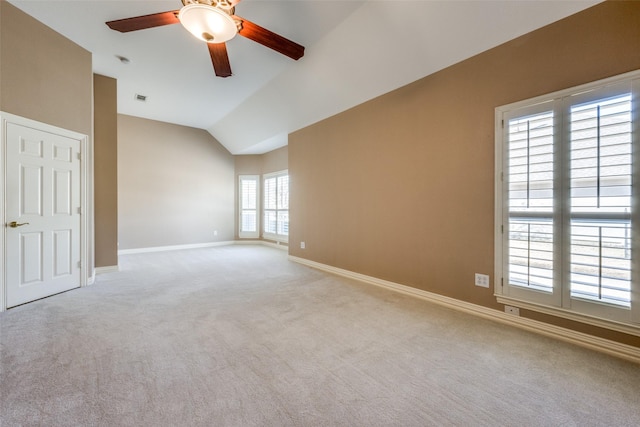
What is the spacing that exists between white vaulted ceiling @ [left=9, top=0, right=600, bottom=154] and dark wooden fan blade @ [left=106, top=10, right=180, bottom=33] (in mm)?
824

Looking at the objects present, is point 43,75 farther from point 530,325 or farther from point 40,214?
point 530,325

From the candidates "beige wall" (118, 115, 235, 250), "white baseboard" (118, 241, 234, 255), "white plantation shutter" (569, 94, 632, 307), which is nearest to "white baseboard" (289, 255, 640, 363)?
"white plantation shutter" (569, 94, 632, 307)

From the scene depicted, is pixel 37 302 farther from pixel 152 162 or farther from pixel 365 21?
pixel 365 21

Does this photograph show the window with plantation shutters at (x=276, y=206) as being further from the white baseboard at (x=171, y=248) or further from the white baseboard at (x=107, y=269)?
the white baseboard at (x=107, y=269)

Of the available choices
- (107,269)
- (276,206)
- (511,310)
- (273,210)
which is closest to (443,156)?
(511,310)

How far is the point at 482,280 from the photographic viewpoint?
2732 millimetres

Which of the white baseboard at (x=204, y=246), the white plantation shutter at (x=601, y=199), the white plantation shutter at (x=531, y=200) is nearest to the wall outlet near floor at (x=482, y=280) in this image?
the white plantation shutter at (x=531, y=200)

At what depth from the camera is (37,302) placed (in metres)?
3.06

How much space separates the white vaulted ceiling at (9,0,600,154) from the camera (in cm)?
255

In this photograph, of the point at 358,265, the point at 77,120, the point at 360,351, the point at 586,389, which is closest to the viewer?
the point at 586,389

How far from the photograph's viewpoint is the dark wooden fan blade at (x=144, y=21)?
218cm

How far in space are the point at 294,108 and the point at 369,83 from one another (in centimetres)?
168

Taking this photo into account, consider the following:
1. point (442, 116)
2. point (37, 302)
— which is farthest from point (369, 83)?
point (37, 302)

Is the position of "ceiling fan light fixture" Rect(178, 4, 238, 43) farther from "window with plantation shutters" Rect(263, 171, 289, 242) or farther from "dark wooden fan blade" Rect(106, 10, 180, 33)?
"window with plantation shutters" Rect(263, 171, 289, 242)
